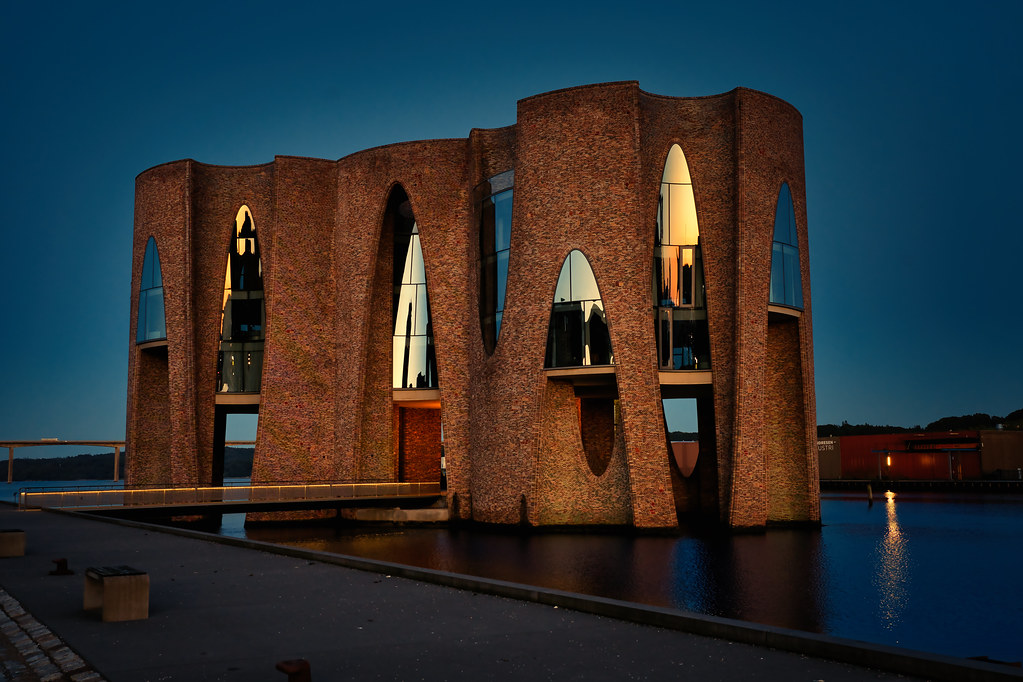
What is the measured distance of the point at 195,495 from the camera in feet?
105

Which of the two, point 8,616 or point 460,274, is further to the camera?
point 460,274

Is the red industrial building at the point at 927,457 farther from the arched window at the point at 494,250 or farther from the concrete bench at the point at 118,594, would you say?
the concrete bench at the point at 118,594

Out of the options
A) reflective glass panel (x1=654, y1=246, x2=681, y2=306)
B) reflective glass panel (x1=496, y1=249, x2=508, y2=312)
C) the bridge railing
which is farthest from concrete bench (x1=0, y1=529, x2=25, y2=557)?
reflective glass panel (x1=654, y1=246, x2=681, y2=306)

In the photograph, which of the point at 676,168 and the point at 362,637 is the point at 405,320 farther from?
the point at 362,637

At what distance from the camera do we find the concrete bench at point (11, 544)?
15.6 meters

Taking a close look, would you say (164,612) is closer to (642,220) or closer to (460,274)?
(642,220)

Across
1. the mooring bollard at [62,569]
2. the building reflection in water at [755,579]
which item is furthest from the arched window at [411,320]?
the mooring bollard at [62,569]

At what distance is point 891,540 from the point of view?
27281 millimetres

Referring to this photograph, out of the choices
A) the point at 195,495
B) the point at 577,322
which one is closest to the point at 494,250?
the point at 577,322

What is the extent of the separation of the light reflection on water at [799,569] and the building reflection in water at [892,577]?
0.03m

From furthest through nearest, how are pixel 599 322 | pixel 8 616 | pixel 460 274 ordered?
pixel 460 274 → pixel 599 322 → pixel 8 616

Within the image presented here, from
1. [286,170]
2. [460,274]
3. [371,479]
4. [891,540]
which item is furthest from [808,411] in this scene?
[286,170]

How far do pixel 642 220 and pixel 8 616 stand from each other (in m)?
23.3

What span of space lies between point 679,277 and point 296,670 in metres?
26.1
